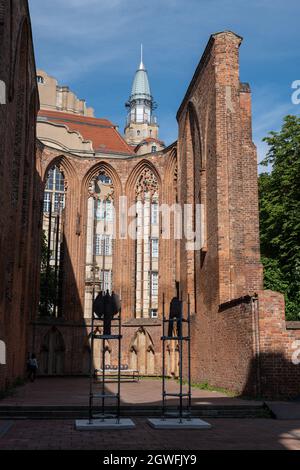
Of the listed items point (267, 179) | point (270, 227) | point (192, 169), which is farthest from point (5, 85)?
point (267, 179)

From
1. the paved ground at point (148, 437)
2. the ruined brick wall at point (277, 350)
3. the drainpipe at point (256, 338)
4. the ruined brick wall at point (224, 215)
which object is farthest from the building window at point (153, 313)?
the paved ground at point (148, 437)

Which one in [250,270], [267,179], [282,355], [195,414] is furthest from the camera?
[267,179]

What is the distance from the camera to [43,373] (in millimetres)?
25125

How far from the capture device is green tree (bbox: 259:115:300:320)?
21.3m

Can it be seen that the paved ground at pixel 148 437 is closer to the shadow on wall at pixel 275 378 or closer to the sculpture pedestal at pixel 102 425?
the sculpture pedestal at pixel 102 425

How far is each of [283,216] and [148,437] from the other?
15762mm

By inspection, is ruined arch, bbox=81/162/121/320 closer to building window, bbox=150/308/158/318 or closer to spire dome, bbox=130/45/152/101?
building window, bbox=150/308/158/318

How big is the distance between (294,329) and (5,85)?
30.4ft

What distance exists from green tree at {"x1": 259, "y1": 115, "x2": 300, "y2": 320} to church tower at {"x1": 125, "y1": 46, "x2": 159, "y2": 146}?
66.6 m

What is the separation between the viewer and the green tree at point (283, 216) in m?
21.3

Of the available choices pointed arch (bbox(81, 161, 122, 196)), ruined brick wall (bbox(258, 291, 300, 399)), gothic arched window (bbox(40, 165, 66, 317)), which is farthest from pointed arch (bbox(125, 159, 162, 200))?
ruined brick wall (bbox(258, 291, 300, 399))

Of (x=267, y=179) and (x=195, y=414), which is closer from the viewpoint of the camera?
(x=195, y=414)

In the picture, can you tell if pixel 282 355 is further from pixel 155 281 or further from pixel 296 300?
pixel 155 281

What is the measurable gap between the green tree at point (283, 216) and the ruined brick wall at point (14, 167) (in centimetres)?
956
